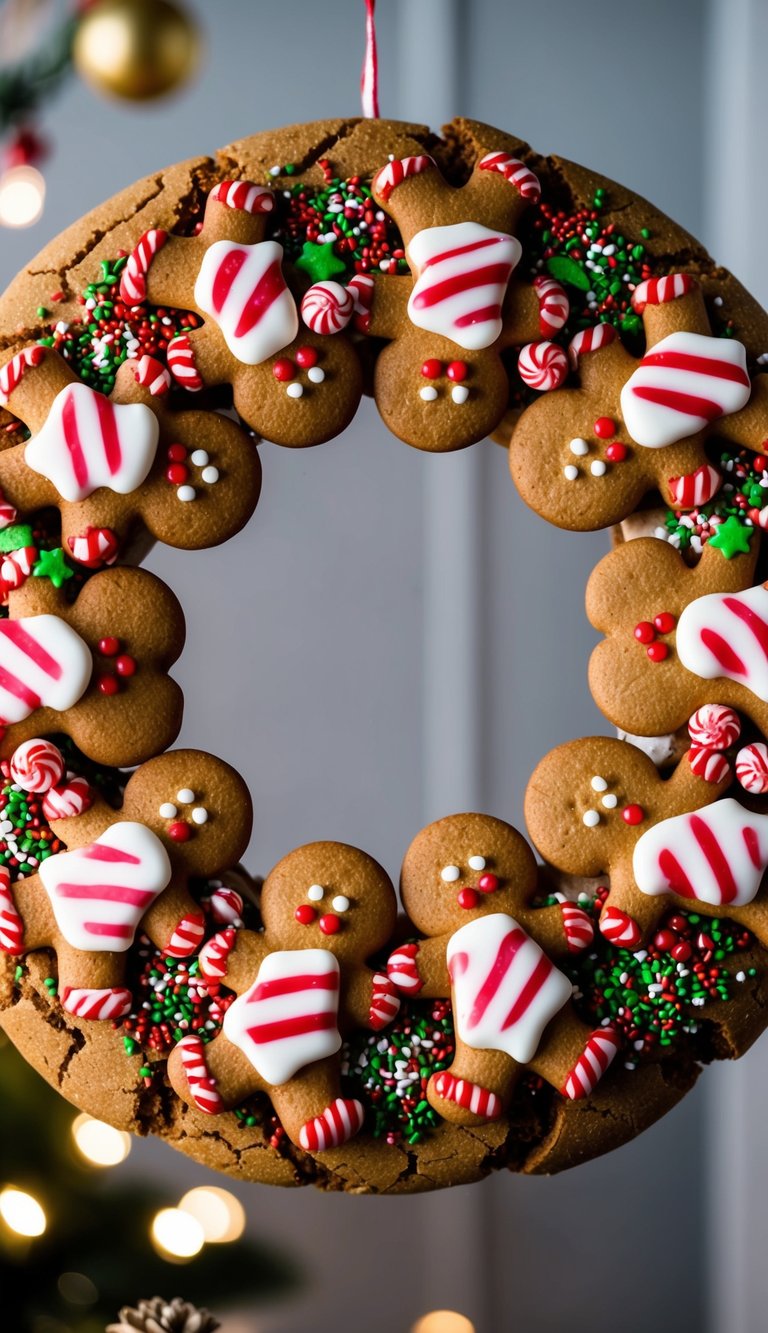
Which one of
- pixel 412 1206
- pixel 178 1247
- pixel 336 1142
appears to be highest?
pixel 336 1142

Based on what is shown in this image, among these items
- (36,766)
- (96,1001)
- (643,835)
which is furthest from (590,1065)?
(36,766)

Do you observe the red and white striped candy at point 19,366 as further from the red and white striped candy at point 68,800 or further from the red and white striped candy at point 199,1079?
the red and white striped candy at point 199,1079

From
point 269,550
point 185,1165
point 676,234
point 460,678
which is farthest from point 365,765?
point 676,234

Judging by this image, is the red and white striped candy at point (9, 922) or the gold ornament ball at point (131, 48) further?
the red and white striped candy at point (9, 922)

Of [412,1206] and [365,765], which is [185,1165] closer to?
[412,1206]

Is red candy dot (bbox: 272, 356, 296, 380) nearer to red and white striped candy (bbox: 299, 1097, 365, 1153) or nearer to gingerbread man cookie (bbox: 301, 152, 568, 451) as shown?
gingerbread man cookie (bbox: 301, 152, 568, 451)

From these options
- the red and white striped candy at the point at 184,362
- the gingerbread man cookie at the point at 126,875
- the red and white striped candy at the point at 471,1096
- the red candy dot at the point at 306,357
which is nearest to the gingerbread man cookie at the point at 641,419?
the red candy dot at the point at 306,357

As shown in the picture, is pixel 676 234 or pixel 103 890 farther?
pixel 676 234
